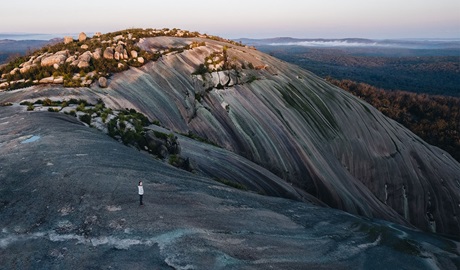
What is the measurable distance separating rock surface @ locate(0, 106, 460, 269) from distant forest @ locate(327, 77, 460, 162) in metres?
65.4

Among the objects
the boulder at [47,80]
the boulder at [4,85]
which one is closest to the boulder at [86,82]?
the boulder at [47,80]

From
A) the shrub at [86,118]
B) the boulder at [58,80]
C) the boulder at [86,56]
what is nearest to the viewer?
the shrub at [86,118]

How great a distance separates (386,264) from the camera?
10242 mm

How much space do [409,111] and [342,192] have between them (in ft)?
233

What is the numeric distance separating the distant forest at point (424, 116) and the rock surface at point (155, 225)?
65424 mm

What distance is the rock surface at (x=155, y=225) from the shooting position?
866 cm

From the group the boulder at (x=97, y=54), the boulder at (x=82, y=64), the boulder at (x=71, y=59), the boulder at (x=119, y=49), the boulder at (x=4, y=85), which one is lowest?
the boulder at (x=4, y=85)

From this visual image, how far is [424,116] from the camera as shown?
279ft

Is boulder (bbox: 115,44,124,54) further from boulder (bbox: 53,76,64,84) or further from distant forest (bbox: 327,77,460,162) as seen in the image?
distant forest (bbox: 327,77,460,162)

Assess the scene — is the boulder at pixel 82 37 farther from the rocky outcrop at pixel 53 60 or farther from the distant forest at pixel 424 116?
the distant forest at pixel 424 116

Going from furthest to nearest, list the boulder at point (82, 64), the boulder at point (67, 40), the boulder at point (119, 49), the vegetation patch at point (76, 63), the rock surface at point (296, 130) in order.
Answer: the boulder at point (67, 40) < the boulder at point (119, 49) < the boulder at point (82, 64) < the rock surface at point (296, 130) < the vegetation patch at point (76, 63)

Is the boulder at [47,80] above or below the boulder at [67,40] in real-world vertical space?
below

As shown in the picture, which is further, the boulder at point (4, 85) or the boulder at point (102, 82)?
the boulder at point (4, 85)

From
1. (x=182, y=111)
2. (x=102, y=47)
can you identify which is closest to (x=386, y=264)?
(x=182, y=111)
